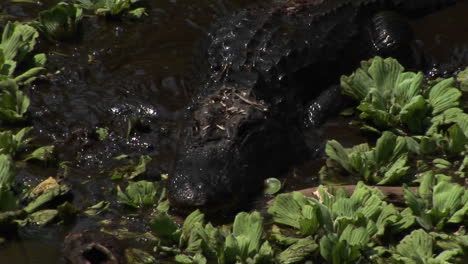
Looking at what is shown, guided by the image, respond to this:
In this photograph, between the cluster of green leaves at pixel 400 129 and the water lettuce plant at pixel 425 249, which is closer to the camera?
the water lettuce plant at pixel 425 249

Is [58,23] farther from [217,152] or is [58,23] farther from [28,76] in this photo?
[217,152]

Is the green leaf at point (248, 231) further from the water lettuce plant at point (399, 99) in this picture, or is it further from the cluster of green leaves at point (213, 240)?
the water lettuce plant at point (399, 99)

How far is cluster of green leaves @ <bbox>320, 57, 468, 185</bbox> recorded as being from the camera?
503cm

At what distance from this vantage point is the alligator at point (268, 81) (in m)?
5.05

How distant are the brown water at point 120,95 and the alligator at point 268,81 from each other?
20cm

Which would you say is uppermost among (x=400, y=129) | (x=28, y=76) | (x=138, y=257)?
(x=28, y=76)

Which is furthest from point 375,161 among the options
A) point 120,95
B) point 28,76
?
point 28,76

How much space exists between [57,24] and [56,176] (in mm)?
1625

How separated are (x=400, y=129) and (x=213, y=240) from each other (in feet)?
5.31

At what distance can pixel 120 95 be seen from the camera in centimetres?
589

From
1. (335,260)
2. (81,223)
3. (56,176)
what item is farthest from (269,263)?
(56,176)

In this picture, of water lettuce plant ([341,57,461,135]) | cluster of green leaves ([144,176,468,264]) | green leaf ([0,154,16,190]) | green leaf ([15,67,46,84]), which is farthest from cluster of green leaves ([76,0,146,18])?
cluster of green leaves ([144,176,468,264])

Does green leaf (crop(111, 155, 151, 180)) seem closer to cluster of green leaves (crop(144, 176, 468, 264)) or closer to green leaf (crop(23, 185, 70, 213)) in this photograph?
green leaf (crop(23, 185, 70, 213))

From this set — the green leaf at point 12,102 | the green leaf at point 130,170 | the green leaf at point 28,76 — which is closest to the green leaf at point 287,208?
the green leaf at point 130,170
